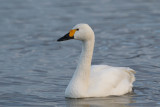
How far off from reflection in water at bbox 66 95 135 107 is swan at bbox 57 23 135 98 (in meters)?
0.13

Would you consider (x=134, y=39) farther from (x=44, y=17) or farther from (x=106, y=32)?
(x=44, y=17)

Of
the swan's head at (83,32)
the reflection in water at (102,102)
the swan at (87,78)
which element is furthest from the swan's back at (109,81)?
the swan's head at (83,32)

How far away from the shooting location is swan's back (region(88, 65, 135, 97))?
9938 millimetres

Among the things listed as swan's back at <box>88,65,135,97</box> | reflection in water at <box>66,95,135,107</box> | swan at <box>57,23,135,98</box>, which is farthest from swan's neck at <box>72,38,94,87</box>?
reflection in water at <box>66,95,135,107</box>

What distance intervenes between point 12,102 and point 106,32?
7.25 m

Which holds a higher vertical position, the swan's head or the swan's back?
the swan's head

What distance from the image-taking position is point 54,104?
31.0 feet

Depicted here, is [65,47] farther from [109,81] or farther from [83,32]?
[83,32]

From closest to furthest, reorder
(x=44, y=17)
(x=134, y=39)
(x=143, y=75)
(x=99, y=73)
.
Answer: (x=99, y=73)
(x=143, y=75)
(x=134, y=39)
(x=44, y=17)

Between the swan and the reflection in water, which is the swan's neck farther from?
the reflection in water

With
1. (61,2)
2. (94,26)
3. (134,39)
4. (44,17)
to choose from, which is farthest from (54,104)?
(61,2)

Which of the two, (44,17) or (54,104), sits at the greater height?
(44,17)

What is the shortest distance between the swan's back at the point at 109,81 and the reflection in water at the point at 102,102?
18 centimetres

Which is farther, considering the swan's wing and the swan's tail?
the swan's tail
